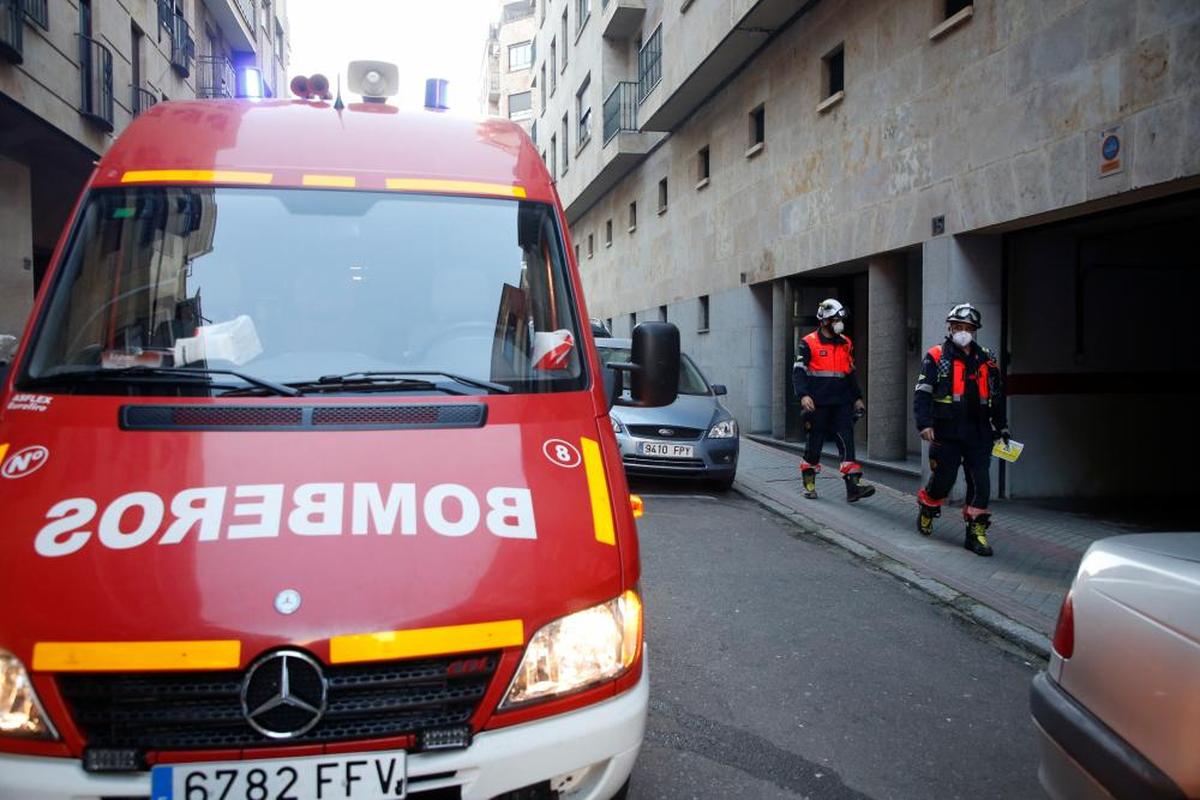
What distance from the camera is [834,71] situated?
41.4ft

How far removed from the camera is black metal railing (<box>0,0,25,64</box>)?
10.3m

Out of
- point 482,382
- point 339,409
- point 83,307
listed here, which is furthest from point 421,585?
point 83,307

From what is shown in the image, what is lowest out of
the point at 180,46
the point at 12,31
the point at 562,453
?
the point at 562,453

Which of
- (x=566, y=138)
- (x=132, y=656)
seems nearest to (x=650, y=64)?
(x=566, y=138)

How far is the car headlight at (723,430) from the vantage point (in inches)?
384

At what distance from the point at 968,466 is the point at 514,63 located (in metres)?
55.8

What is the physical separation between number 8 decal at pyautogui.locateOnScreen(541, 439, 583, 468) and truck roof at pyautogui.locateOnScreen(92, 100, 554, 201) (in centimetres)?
119

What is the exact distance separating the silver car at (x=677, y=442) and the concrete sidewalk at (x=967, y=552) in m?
0.66

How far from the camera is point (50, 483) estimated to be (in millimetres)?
2387

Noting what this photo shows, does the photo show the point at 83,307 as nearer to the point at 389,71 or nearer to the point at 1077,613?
the point at 389,71

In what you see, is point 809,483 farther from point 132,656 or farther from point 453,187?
point 132,656

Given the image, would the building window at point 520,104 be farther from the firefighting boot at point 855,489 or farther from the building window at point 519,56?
the firefighting boot at point 855,489

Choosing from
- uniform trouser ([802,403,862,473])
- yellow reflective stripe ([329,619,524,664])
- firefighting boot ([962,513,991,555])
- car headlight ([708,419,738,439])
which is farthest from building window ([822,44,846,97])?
yellow reflective stripe ([329,619,524,664])

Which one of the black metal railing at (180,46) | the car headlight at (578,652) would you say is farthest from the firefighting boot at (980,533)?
the black metal railing at (180,46)
